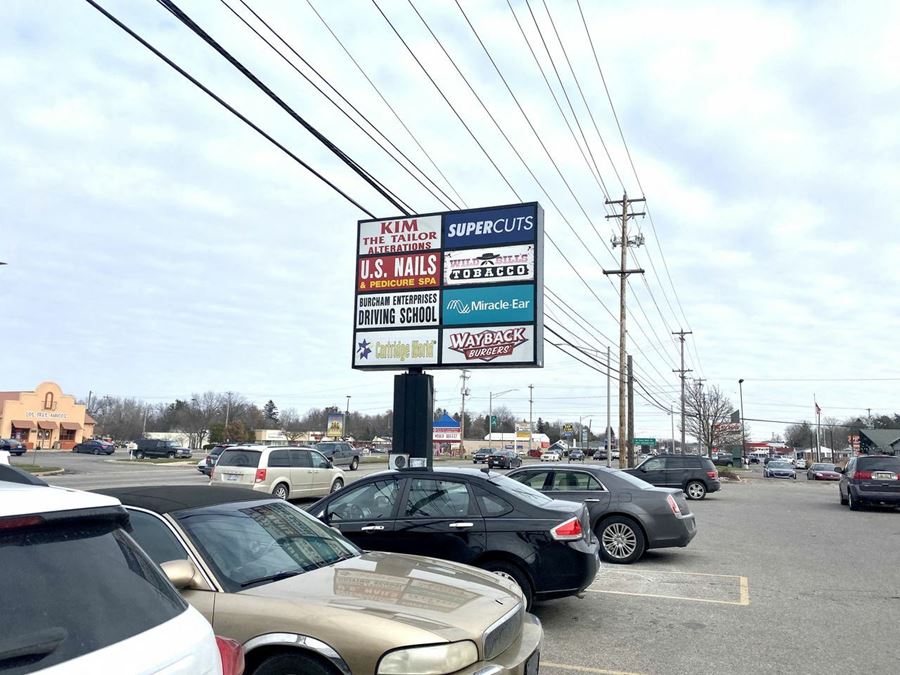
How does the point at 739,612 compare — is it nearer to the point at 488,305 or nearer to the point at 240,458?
the point at 488,305

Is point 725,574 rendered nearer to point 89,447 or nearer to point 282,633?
point 282,633

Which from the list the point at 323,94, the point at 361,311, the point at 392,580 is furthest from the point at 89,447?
the point at 392,580

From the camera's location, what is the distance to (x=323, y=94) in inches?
407

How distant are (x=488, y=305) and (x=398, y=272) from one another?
8.18 feet

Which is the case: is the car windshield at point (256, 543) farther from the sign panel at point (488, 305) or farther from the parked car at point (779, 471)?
the parked car at point (779, 471)

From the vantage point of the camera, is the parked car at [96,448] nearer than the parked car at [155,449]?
No

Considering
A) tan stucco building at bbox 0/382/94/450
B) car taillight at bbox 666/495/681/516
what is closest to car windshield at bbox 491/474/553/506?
car taillight at bbox 666/495/681/516

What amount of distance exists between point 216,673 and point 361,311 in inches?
584

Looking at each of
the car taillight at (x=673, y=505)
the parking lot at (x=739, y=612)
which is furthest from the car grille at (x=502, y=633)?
the car taillight at (x=673, y=505)

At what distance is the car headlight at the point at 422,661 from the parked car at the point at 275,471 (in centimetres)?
1440

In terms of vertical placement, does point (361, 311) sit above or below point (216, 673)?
above

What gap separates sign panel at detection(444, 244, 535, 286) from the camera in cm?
1595

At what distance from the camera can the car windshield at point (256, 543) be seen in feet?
15.0

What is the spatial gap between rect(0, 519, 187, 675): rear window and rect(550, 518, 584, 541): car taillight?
16.1ft
